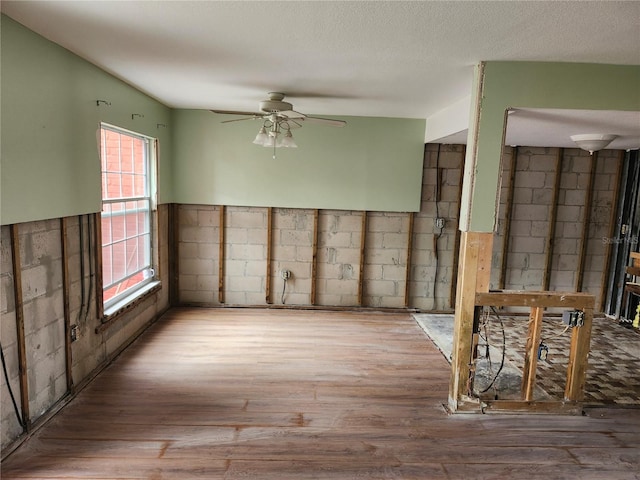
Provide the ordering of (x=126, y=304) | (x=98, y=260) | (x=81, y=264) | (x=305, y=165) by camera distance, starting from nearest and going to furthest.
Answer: (x=81, y=264) → (x=98, y=260) → (x=126, y=304) → (x=305, y=165)

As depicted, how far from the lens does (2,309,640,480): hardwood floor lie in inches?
99.7

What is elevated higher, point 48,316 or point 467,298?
point 467,298

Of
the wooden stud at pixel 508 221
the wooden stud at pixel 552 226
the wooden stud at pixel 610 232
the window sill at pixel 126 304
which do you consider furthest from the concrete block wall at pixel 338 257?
the wooden stud at pixel 610 232

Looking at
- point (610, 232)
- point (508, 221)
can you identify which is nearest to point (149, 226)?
point (508, 221)

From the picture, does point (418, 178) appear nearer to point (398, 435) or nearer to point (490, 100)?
point (490, 100)

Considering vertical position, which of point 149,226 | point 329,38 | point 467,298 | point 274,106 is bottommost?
point 467,298

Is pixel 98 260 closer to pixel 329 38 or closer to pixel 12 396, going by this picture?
pixel 12 396

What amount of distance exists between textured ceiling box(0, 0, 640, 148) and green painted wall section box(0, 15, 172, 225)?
141 mm

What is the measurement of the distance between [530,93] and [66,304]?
3.79 m

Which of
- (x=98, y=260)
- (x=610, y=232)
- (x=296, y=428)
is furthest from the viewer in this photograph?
(x=610, y=232)

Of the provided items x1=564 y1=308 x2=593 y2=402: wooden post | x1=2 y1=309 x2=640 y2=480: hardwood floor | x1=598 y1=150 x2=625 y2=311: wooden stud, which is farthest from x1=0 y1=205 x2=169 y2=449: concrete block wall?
x1=598 y1=150 x2=625 y2=311: wooden stud

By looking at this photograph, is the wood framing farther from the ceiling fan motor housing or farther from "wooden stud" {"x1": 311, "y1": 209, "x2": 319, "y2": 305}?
the ceiling fan motor housing

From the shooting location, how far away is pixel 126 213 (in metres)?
4.48

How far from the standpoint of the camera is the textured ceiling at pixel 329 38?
215 centimetres
